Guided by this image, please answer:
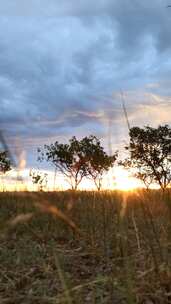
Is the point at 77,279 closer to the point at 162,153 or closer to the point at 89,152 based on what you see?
the point at 162,153

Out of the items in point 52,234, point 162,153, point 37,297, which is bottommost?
point 37,297

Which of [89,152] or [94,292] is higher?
[89,152]

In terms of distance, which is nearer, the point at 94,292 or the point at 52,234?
the point at 94,292

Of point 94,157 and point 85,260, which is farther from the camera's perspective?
point 94,157

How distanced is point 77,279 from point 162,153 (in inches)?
1588

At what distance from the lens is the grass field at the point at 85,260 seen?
3.39 meters

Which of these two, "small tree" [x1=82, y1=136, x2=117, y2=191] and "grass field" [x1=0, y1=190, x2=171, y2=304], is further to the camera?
"small tree" [x1=82, y1=136, x2=117, y2=191]

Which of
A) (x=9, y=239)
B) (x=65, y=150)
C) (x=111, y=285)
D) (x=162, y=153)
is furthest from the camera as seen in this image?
(x=65, y=150)

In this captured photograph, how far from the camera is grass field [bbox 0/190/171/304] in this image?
3391mm

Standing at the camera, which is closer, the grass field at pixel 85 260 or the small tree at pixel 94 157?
the grass field at pixel 85 260

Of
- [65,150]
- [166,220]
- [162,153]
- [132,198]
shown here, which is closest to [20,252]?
[166,220]

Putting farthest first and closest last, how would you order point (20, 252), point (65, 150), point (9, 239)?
point (65, 150) < point (9, 239) < point (20, 252)

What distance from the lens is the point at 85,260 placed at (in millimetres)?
4695

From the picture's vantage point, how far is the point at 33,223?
20.7ft
